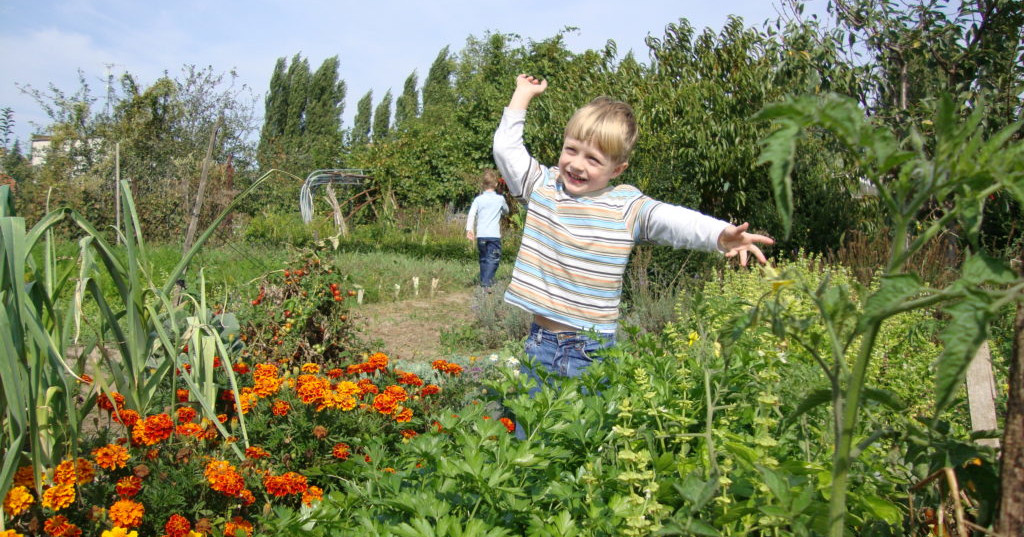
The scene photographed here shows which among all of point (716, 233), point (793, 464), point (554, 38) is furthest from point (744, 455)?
point (554, 38)

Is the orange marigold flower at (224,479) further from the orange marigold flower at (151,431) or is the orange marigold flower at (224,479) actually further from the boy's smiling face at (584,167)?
the boy's smiling face at (584,167)

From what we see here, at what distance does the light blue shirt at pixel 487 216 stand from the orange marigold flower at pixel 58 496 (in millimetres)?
7359

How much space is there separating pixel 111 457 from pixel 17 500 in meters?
0.20

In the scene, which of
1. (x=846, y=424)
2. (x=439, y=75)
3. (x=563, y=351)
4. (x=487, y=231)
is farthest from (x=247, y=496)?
(x=439, y=75)

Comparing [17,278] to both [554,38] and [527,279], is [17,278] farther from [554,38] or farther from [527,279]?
[554,38]

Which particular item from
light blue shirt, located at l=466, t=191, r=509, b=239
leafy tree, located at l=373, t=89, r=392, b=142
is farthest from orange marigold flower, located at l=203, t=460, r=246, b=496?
leafy tree, located at l=373, t=89, r=392, b=142

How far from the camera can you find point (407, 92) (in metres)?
38.7

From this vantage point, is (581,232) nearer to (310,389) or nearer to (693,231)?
(693,231)

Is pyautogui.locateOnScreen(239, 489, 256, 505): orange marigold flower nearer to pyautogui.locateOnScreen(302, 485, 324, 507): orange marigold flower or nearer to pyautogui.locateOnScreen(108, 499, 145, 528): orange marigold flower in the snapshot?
pyautogui.locateOnScreen(302, 485, 324, 507): orange marigold flower

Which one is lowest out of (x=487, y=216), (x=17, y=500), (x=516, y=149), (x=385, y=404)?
(x=17, y=500)

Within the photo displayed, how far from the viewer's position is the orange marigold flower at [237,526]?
179cm

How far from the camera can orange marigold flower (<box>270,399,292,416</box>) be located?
2.26 m

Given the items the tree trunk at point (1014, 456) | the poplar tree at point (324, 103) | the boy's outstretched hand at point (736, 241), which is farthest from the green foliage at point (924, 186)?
the poplar tree at point (324, 103)

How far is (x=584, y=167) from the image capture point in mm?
2562
